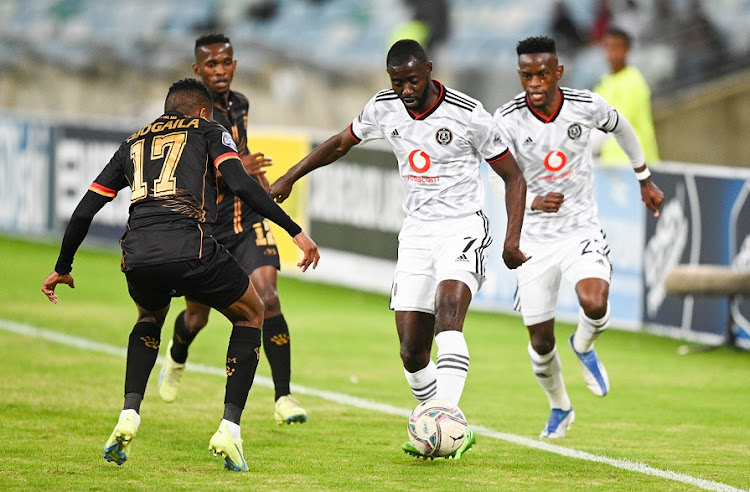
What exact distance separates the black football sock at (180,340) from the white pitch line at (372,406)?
1041mm

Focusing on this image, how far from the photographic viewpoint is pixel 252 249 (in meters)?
8.38

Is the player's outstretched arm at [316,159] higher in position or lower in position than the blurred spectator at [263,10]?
lower

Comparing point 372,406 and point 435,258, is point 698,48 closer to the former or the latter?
point 372,406

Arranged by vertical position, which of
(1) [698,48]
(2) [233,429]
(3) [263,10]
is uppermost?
(3) [263,10]

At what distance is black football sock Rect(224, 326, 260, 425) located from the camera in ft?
21.0

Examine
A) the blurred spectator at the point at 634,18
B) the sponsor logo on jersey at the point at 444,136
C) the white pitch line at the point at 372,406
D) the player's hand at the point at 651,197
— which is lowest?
the white pitch line at the point at 372,406

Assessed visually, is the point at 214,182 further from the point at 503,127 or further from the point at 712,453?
the point at 712,453

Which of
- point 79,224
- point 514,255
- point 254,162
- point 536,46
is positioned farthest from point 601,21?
point 79,224

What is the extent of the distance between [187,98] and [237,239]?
192 centimetres

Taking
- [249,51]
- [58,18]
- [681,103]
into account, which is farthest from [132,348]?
[58,18]

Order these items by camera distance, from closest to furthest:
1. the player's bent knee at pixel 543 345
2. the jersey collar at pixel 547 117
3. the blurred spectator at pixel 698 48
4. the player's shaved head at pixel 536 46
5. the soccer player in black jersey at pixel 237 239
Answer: the player's shaved head at pixel 536 46 < the player's bent knee at pixel 543 345 < the jersey collar at pixel 547 117 < the soccer player in black jersey at pixel 237 239 < the blurred spectator at pixel 698 48

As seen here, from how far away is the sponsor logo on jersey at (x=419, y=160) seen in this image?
702 cm

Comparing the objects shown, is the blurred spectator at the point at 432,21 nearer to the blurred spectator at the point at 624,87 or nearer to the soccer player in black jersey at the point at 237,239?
the blurred spectator at the point at 624,87

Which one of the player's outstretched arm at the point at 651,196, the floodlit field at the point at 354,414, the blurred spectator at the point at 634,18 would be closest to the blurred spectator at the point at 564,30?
the blurred spectator at the point at 634,18
